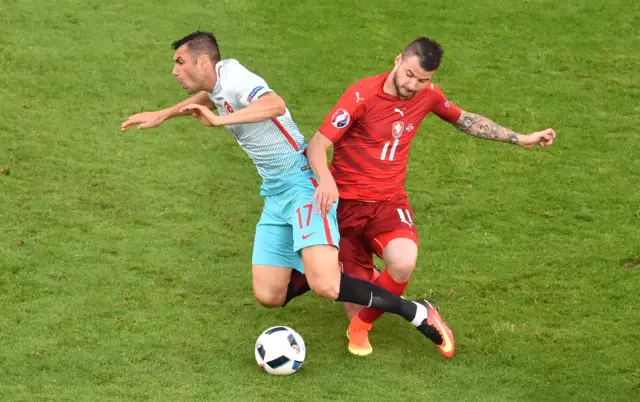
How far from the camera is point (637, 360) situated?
7062 mm

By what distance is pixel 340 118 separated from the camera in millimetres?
7188

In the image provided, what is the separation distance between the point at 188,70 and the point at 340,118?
3.59 ft

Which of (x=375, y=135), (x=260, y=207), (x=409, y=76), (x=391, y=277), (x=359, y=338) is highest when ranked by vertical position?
(x=409, y=76)

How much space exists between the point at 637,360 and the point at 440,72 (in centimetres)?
560

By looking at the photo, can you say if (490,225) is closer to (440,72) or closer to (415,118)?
(415,118)

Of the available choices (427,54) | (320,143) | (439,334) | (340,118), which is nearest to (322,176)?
(320,143)

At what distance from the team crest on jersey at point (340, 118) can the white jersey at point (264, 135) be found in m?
0.33

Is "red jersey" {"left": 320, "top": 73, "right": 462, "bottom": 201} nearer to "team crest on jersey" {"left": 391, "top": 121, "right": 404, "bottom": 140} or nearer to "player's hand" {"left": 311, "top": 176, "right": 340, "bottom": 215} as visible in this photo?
"team crest on jersey" {"left": 391, "top": 121, "right": 404, "bottom": 140}

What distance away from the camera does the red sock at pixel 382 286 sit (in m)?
7.18

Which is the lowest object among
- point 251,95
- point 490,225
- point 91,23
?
point 490,225

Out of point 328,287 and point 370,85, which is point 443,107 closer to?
point 370,85

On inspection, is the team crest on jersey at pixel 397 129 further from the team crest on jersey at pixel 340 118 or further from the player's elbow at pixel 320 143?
the player's elbow at pixel 320 143

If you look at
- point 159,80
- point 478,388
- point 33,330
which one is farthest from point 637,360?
point 159,80

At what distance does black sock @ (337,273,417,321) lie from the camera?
6949 millimetres
